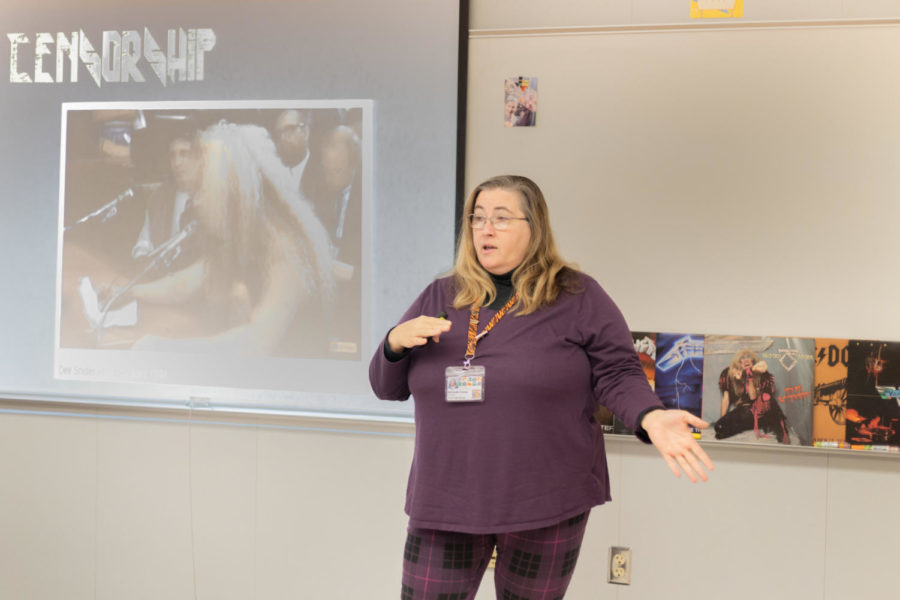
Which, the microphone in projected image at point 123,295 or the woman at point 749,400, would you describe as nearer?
the woman at point 749,400

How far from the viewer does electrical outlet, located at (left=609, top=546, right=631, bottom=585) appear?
2.46 m

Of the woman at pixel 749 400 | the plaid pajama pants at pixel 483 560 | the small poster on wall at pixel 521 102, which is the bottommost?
the plaid pajama pants at pixel 483 560

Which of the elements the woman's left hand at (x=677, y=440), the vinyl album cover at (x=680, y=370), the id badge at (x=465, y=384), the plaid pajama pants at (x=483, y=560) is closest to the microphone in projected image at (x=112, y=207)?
the id badge at (x=465, y=384)

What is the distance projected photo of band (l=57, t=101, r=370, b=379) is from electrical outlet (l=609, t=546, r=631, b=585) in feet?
3.61

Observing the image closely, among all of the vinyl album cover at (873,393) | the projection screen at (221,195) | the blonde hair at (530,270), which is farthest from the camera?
the projection screen at (221,195)

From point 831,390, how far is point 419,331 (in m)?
1.46

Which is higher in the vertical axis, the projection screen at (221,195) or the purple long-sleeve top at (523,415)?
the projection screen at (221,195)

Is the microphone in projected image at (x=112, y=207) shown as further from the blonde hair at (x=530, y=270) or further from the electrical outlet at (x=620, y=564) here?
the electrical outlet at (x=620, y=564)

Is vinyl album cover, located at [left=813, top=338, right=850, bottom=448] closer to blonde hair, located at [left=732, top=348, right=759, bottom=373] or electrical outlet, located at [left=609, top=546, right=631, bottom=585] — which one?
blonde hair, located at [left=732, top=348, right=759, bottom=373]

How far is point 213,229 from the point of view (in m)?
2.70

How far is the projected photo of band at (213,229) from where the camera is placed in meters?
2.62

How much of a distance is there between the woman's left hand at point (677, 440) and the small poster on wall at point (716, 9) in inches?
57.0

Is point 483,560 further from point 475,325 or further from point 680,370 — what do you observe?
point 680,370

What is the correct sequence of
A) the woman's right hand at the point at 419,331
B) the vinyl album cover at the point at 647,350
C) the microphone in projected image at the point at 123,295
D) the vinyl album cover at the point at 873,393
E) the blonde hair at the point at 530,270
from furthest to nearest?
the microphone in projected image at the point at 123,295 → the vinyl album cover at the point at 647,350 → the vinyl album cover at the point at 873,393 → the blonde hair at the point at 530,270 → the woman's right hand at the point at 419,331
